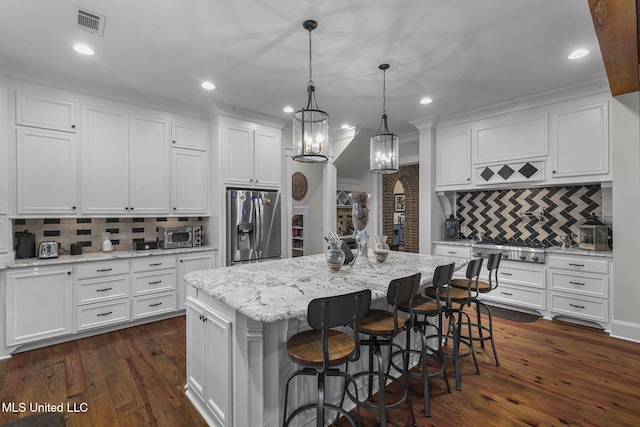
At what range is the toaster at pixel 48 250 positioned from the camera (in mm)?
3180

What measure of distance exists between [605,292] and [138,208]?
5456mm

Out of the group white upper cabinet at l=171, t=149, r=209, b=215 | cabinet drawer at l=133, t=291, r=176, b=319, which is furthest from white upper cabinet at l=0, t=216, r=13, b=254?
white upper cabinet at l=171, t=149, r=209, b=215

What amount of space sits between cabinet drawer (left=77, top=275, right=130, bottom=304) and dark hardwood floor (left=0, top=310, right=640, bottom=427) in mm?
437

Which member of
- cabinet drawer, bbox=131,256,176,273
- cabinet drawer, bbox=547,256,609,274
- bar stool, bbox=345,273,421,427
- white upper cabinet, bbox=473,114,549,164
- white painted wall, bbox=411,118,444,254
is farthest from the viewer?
white painted wall, bbox=411,118,444,254

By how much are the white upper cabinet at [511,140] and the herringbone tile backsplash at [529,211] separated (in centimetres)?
65

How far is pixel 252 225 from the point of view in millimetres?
4320

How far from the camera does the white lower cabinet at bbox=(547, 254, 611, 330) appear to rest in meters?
3.32

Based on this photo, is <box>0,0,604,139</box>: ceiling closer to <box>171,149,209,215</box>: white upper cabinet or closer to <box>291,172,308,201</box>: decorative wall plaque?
<box>171,149,209,215</box>: white upper cabinet

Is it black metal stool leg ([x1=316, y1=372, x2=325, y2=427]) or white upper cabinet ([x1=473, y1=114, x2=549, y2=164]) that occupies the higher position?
white upper cabinet ([x1=473, y1=114, x2=549, y2=164])

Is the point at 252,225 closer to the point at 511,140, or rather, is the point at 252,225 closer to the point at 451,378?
the point at 451,378

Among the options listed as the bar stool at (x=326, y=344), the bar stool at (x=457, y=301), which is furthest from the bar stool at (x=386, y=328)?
the bar stool at (x=457, y=301)

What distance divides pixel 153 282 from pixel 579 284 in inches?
197

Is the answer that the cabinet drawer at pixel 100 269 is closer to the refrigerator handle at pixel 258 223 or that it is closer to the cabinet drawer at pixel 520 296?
the refrigerator handle at pixel 258 223

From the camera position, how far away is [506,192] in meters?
4.52
